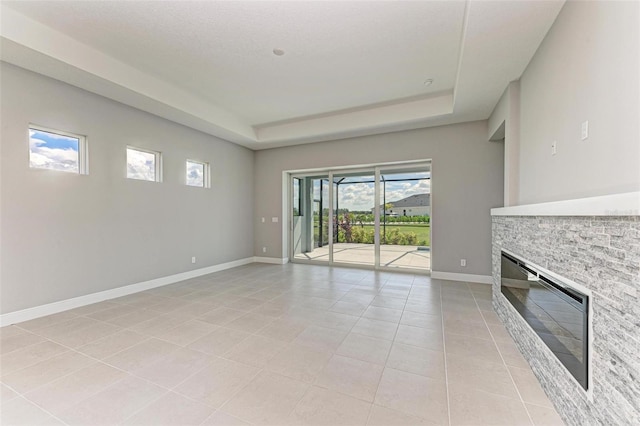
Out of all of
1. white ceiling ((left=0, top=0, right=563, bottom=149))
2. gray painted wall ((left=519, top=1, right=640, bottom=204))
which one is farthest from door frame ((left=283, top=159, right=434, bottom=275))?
gray painted wall ((left=519, top=1, right=640, bottom=204))

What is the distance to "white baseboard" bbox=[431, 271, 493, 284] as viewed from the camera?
4.91m

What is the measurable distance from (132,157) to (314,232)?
13.8ft

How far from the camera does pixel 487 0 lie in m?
2.20

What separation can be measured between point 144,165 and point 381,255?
505 centimetres

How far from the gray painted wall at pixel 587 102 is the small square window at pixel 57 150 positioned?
570 cm

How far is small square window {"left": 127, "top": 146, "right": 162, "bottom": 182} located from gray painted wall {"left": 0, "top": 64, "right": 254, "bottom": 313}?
131 mm

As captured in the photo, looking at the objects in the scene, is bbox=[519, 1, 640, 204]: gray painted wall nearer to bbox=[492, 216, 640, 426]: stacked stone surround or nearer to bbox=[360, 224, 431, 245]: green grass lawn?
bbox=[492, 216, 640, 426]: stacked stone surround

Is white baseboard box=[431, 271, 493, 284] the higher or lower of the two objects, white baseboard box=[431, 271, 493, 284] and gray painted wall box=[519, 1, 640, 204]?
the lower

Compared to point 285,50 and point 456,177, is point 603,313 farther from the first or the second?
point 456,177

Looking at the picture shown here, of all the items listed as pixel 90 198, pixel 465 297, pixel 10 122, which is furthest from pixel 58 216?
pixel 465 297

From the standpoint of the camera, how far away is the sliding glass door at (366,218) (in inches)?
223

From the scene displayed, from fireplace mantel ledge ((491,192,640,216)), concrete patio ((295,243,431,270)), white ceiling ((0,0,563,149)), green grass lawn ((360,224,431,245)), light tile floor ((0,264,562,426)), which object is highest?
white ceiling ((0,0,563,149))

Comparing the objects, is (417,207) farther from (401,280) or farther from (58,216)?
(58,216)

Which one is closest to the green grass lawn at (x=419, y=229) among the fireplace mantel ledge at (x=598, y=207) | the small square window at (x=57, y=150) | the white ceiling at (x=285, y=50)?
the white ceiling at (x=285, y=50)
